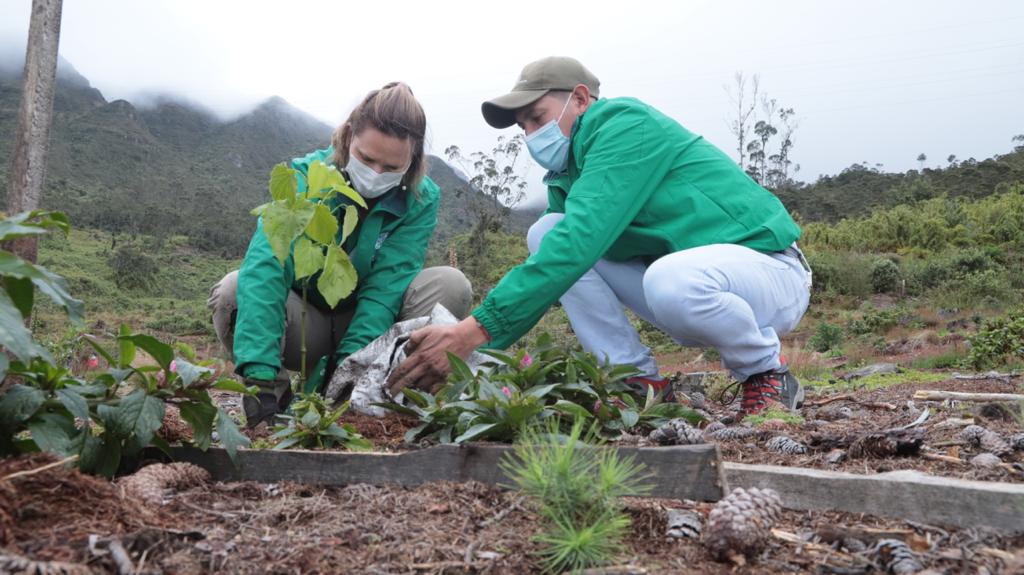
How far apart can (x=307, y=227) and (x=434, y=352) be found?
25.7 inches

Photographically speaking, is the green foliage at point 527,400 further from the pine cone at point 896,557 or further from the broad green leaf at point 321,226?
the pine cone at point 896,557

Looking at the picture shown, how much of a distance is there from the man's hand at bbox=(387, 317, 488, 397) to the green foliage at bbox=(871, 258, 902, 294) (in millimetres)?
15141

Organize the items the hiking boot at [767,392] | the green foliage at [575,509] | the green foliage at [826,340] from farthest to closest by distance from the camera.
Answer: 1. the green foliage at [826,340]
2. the hiking boot at [767,392]
3. the green foliage at [575,509]

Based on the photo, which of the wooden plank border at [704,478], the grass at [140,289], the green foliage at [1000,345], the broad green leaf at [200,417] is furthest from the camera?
the grass at [140,289]

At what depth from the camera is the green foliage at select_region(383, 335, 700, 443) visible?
1953 mm

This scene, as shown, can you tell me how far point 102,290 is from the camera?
2522cm

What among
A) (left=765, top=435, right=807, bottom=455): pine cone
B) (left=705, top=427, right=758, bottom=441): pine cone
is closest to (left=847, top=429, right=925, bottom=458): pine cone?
(left=765, top=435, right=807, bottom=455): pine cone

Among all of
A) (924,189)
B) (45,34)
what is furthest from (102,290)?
(924,189)

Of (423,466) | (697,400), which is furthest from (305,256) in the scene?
(697,400)

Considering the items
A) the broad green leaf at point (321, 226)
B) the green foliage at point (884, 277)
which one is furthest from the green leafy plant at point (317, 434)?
the green foliage at point (884, 277)

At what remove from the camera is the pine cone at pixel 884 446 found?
1.93 m

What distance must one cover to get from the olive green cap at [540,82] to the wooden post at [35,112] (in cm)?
446

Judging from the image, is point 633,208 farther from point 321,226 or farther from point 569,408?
point 321,226

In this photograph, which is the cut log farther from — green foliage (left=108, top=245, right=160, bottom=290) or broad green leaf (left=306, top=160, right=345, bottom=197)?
green foliage (left=108, top=245, right=160, bottom=290)
